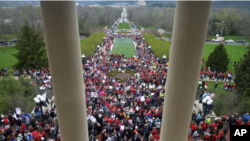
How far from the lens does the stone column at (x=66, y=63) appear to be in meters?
5.33

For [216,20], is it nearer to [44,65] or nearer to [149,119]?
[44,65]

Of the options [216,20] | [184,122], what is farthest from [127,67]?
[216,20]

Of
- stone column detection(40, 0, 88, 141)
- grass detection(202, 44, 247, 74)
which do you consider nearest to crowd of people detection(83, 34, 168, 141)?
stone column detection(40, 0, 88, 141)

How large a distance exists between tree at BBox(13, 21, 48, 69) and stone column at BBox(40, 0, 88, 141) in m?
26.3

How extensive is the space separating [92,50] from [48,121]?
25507 mm

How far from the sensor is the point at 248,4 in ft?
388

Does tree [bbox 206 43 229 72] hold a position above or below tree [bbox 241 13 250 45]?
below

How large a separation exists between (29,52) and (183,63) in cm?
3022

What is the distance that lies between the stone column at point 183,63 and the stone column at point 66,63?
9.29 feet

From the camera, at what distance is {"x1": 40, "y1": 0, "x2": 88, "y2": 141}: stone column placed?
17.5 feet

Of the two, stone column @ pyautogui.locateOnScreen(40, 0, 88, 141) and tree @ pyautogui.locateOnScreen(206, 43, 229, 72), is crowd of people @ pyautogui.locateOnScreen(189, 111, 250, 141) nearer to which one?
stone column @ pyautogui.locateOnScreen(40, 0, 88, 141)

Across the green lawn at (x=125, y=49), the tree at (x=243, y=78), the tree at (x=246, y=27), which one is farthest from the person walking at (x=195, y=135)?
the tree at (x=246, y=27)

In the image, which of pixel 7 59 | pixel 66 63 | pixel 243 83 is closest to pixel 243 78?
pixel 243 83

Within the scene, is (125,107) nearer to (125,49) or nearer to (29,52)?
(29,52)
